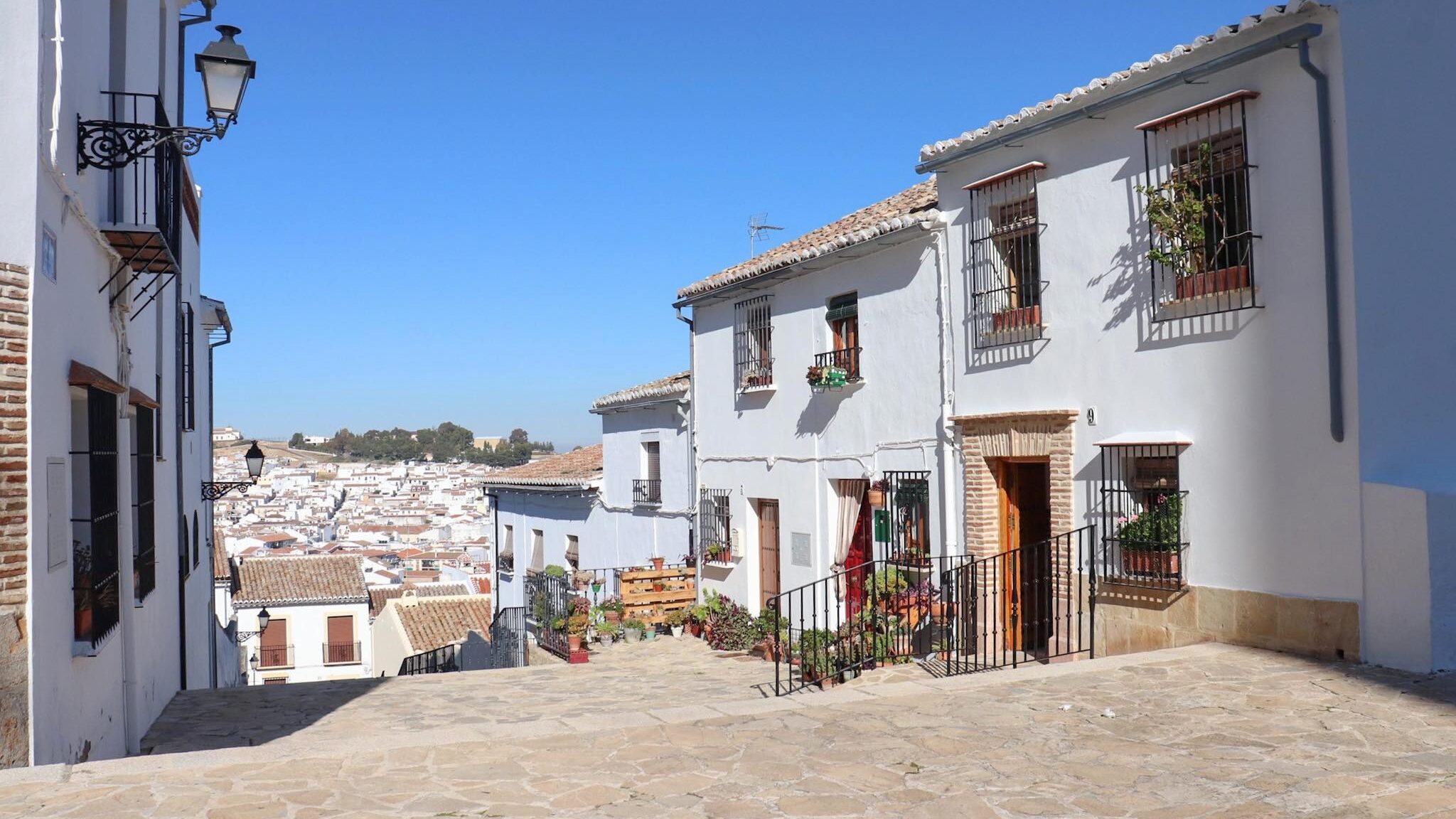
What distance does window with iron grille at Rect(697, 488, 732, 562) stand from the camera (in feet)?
53.4

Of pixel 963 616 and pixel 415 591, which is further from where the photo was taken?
pixel 415 591

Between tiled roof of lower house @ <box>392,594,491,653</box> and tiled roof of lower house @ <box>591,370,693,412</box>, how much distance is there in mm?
8617

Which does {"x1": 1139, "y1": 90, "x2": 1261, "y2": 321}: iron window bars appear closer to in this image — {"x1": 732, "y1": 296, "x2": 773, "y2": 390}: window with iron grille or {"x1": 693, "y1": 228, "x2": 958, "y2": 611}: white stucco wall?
{"x1": 693, "y1": 228, "x2": 958, "y2": 611}: white stucco wall

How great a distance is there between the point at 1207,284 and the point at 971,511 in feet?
11.5

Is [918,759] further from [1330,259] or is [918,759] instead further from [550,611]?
[550,611]

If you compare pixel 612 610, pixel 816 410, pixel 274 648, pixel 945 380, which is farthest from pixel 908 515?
pixel 274 648

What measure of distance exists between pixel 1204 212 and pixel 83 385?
26.1 feet

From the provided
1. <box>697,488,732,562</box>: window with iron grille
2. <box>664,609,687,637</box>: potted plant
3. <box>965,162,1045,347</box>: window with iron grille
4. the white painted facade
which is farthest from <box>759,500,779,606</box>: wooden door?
the white painted facade

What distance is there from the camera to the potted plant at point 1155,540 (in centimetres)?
898

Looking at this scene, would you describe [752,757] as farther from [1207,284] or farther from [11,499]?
[1207,284]

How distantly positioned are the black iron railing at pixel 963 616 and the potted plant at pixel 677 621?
3.86 metres

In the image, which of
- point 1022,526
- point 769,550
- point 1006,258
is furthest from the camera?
point 769,550

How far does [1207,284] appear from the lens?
881 cm

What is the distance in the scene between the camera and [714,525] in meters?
16.6
